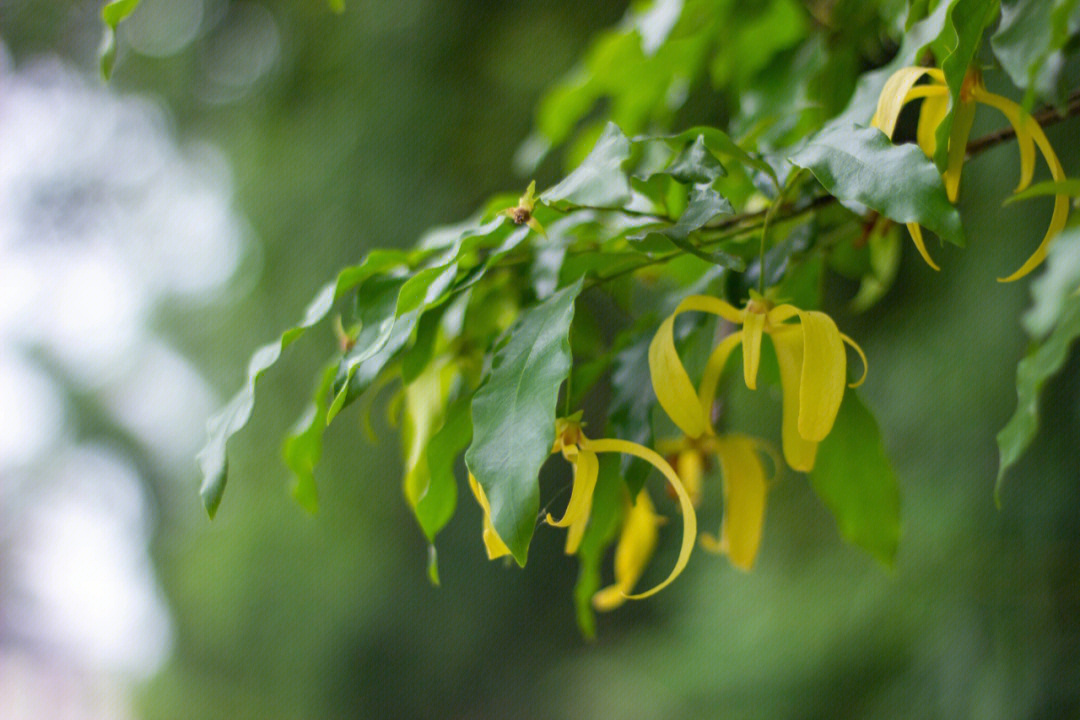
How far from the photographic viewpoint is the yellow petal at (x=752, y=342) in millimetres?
259

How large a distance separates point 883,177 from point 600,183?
0.08 m

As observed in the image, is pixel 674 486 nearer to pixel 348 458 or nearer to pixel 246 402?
pixel 246 402

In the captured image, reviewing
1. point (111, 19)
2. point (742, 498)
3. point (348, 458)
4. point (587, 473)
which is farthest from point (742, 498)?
point (348, 458)

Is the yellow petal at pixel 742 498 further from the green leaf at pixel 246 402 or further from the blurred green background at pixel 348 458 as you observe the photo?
the blurred green background at pixel 348 458

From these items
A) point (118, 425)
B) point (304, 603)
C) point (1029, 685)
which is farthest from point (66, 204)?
point (1029, 685)

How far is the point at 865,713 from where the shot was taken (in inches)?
32.1

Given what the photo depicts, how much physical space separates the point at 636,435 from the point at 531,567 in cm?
99

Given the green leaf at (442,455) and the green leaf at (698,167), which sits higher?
the green leaf at (698,167)

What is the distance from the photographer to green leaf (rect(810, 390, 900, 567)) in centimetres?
33

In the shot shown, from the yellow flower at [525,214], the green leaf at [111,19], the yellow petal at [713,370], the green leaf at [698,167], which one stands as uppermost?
the green leaf at [111,19]

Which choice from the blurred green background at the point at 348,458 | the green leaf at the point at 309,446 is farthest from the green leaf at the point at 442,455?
the blurred green background at the point at 348,458

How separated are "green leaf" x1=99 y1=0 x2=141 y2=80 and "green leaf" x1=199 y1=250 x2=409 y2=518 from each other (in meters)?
0.13

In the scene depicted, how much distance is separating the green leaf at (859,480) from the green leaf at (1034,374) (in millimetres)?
46

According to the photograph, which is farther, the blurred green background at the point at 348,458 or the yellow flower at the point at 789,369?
the blurred green background at the point at 348,458
